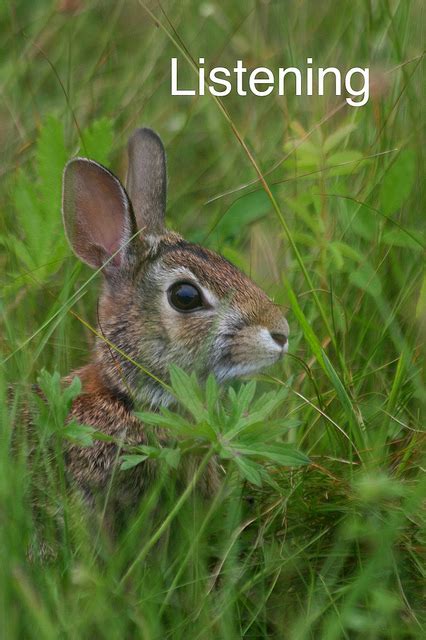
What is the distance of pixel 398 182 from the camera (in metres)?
4.00

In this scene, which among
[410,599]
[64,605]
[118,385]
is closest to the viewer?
A: [64,605]

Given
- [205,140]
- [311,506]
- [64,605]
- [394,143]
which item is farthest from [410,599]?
[205,140]

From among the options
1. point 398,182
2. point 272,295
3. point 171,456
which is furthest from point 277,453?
point 398,182

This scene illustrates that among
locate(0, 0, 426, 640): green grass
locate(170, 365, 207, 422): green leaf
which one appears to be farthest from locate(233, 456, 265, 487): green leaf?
locate(170, 365, 207, 422): green leaf

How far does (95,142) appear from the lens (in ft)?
13.4

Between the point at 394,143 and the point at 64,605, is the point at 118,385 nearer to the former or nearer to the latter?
the point at 64,605

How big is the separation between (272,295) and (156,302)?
0.48 metres

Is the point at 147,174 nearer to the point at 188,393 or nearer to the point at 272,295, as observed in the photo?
the point at 272,295

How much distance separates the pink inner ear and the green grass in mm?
110

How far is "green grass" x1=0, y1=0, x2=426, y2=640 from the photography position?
2.94 meters

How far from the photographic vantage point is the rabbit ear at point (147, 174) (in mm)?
4043

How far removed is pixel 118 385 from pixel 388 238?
39.4 inches

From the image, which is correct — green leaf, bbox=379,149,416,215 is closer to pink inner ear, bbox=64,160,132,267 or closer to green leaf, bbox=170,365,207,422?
pink inner ear, bbox=64,160,132,267

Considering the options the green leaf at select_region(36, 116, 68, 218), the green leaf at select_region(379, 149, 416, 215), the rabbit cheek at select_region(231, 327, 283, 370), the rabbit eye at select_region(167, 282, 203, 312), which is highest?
the green leaf at select_region(36, 116, 68, 218)
